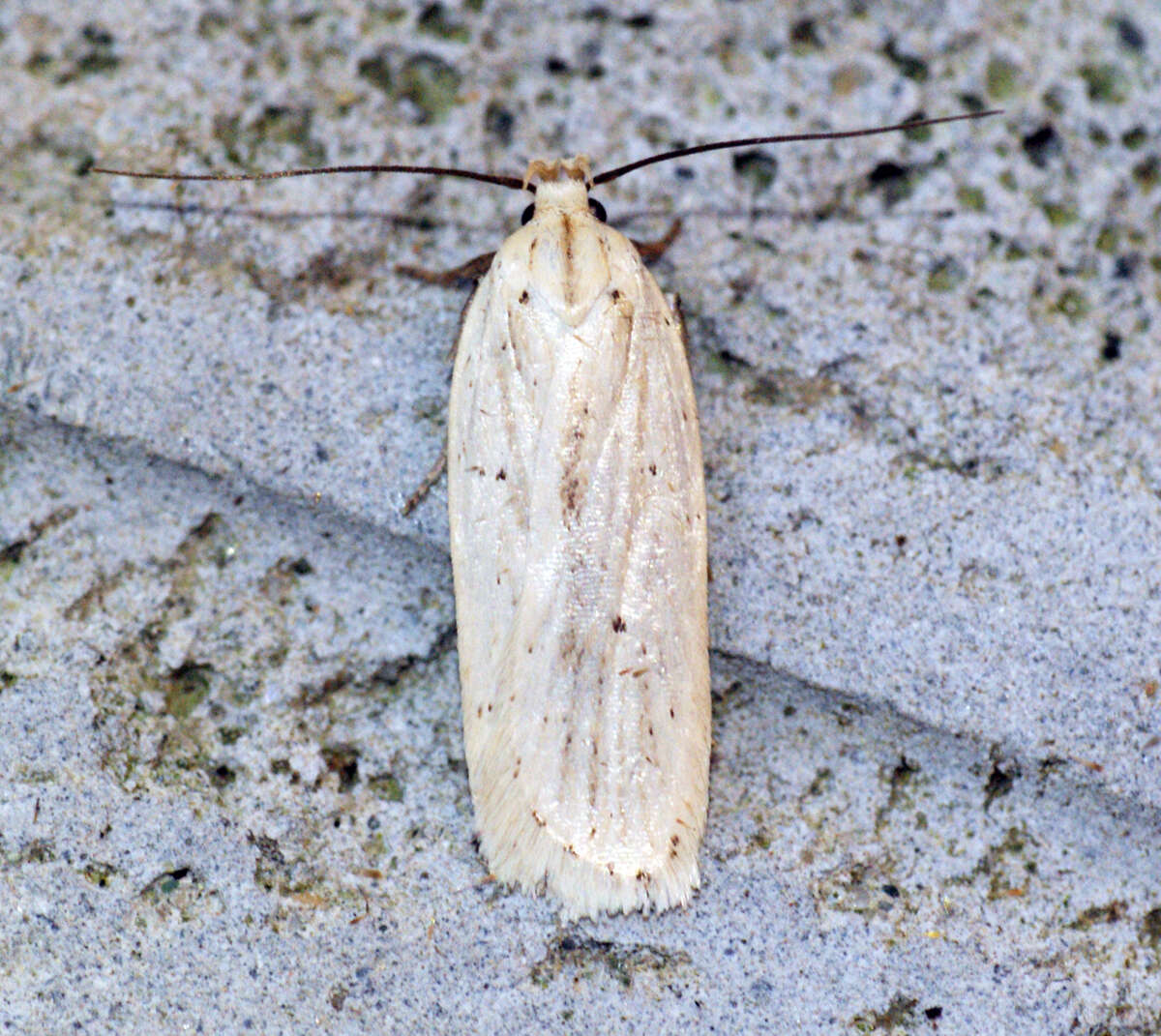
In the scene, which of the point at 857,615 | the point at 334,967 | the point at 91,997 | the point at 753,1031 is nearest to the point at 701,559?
the point at 857,615

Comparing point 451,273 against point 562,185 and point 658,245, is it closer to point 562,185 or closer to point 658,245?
point 562,185

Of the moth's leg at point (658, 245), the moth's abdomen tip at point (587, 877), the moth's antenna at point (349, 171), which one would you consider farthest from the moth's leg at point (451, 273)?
the moth's abdomen tip at point (587, 877)

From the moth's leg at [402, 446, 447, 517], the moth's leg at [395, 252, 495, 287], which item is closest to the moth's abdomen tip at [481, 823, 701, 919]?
the moth's leg at [402, 446, 447, 517]

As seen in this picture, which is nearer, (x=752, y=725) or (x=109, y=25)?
(x=752, y=725)

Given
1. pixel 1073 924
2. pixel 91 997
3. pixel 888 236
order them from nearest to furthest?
pixel 91 997, pixel 1073 924, pixel 888 236

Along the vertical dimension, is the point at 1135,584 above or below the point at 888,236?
below

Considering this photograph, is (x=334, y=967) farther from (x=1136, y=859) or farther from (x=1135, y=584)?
(x=1135, y=584)
